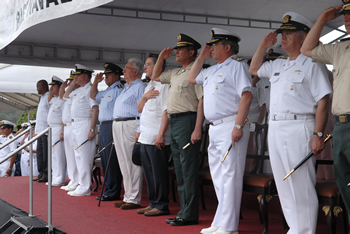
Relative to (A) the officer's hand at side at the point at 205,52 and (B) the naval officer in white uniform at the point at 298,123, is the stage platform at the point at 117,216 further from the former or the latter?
(A) the officer's hand at side at the point at 205,52

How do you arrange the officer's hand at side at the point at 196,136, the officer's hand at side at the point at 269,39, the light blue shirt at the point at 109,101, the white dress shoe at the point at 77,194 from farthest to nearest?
the white dress shoe at the point at 77,194 → the light blue shirt at the point at 109,101 → the officer's hand at side at the point at 196,136 → the officer's hand at side at the point at 269,39

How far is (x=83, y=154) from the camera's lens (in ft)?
17.0

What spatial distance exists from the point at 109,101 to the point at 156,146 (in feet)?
4.25

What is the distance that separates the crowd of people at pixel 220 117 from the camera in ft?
7.97

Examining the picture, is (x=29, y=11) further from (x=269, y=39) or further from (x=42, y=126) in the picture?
(x=42, y=126)

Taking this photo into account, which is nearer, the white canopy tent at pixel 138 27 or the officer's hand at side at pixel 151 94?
the officer's hand at side at pixel 151 94

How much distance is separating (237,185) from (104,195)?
2.22m

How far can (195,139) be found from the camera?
127 inches

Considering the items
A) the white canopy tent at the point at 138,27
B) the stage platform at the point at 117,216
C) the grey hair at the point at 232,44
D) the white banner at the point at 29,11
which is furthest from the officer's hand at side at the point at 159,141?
the white canopy tent at the point at 138,27

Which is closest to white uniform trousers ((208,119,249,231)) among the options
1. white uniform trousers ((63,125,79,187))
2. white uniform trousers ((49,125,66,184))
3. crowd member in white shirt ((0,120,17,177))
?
white uniform trousers ((63,125,79,187))

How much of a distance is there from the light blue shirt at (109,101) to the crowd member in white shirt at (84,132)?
355 millimetres

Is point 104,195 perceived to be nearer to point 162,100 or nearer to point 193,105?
point 162,100

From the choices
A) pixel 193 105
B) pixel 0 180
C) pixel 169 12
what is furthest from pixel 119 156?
pixel 169 12

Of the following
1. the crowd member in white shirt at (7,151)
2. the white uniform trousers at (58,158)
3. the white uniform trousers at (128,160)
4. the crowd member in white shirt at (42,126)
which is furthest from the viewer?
the crowd member in white shirt at (7,151)
